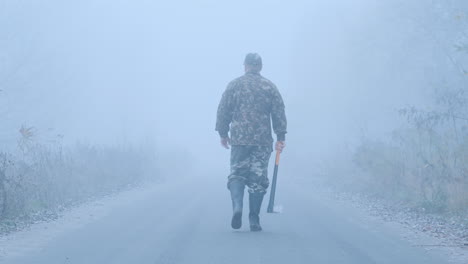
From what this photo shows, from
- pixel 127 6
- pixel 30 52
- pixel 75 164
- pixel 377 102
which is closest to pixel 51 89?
pixel 30 52

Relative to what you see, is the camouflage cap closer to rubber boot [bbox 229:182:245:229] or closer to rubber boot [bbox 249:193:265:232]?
rubber boot [bbox 229:182:245:229]

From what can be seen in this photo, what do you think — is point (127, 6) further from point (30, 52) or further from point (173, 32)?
point (173, 32)

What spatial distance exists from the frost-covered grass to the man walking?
350 centimetres

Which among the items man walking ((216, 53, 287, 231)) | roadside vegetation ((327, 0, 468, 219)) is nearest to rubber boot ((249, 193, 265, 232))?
man walking ((216, 53, 287, 231))

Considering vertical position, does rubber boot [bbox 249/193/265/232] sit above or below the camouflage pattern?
below

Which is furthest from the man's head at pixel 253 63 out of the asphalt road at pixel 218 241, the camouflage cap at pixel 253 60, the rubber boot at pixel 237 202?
the asphalt road at pixel 218 241

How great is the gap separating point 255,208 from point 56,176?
6899mm

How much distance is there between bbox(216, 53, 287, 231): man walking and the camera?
7910mm

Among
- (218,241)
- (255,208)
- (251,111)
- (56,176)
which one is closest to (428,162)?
(255,208)

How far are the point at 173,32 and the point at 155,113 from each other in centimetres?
2647

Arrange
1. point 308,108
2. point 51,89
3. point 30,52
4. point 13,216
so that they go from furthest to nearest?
point 308,108
point 51,89
point 30,52
point 13,216

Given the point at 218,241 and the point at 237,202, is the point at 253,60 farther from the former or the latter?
the point at 218,241

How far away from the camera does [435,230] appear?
28.5 ft

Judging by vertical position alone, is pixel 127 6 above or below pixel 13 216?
above
